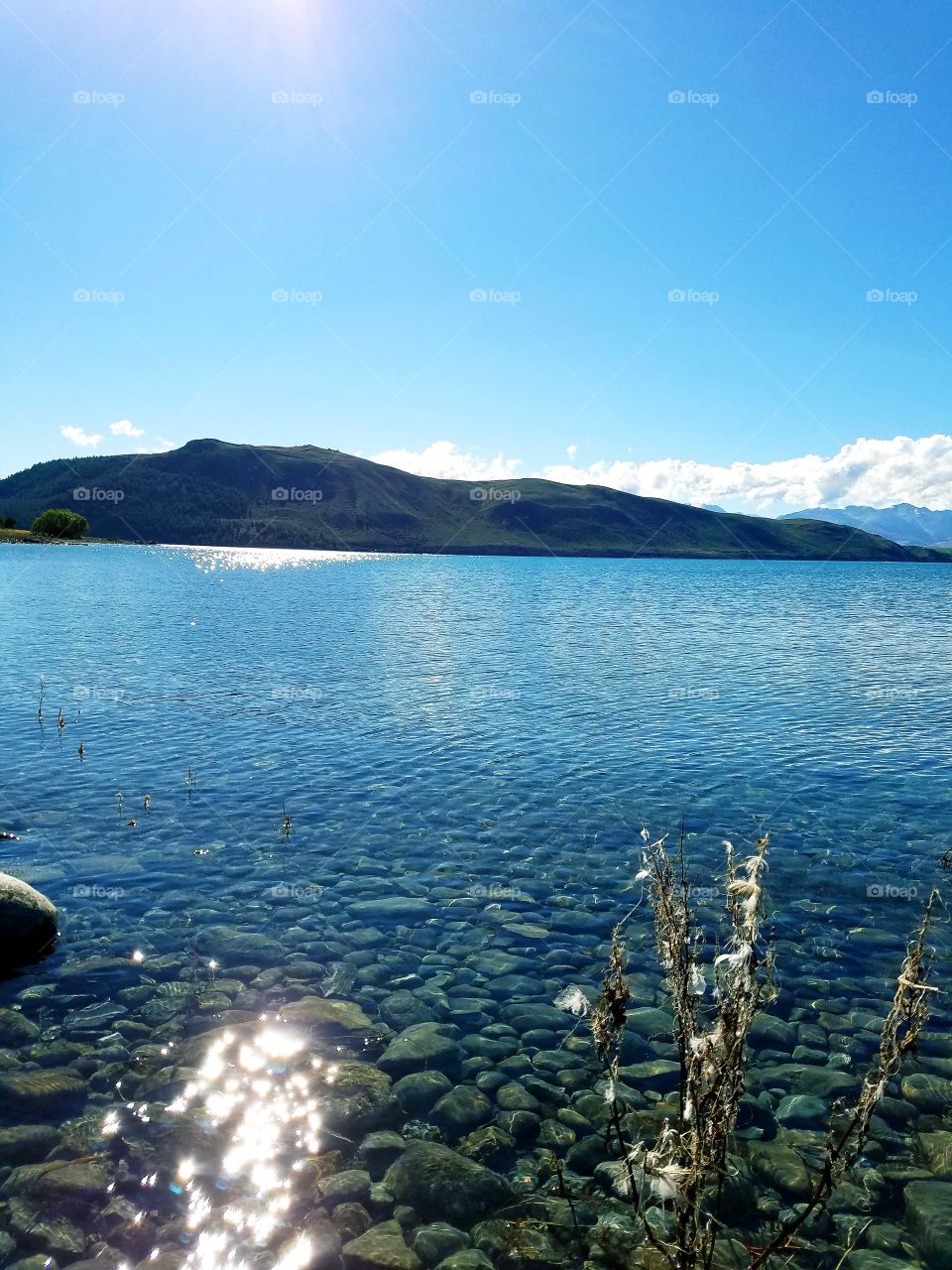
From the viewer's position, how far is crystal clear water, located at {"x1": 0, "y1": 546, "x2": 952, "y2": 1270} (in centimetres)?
902

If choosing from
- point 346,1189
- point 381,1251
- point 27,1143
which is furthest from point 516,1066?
point 27,1143

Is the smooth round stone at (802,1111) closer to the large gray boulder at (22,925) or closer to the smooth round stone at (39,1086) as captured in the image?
the smooth round stone at (39,1086)

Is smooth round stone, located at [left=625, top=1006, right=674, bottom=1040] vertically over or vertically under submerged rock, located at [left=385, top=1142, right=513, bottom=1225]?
over

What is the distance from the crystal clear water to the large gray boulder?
14.7 inches

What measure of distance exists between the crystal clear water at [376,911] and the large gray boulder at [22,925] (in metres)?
0.37

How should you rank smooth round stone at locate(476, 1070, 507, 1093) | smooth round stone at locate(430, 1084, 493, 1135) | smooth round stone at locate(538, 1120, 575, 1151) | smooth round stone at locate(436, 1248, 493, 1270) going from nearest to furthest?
smooth round stone at locate(436, 1248, 493, 1270) → smooth round stone at locate(538, 1120, 575, 1151) → smooth round stone at locate(430, 1084, 493, 1135) → smooth round stone at locate(476, 1070, 507, 1093)

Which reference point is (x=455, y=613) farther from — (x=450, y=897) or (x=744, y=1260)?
(x=744, y=1260)

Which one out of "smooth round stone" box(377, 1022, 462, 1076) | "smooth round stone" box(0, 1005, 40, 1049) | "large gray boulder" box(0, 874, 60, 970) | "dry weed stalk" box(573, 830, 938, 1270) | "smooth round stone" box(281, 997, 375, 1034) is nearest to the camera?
"dry weed stalk" box(573, 830, 938, 1270)

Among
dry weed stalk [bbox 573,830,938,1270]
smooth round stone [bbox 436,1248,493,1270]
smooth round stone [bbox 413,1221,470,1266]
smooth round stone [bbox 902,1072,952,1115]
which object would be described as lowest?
smooth round stone [bbox 413,1221,470,1266]

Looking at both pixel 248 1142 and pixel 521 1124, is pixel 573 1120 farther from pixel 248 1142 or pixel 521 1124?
pixel 248 1142

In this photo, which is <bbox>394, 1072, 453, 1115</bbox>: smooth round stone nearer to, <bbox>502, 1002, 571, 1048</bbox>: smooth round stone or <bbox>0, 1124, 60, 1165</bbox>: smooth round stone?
<bbox>502, 1002, 571, 1048</bbox>: smooth round stone

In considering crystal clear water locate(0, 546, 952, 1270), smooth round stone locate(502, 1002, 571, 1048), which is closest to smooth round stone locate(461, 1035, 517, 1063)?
crystal clear water locate(0, 546, 952, 1270)

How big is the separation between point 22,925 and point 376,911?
603 cm

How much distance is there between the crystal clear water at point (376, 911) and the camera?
902cm
